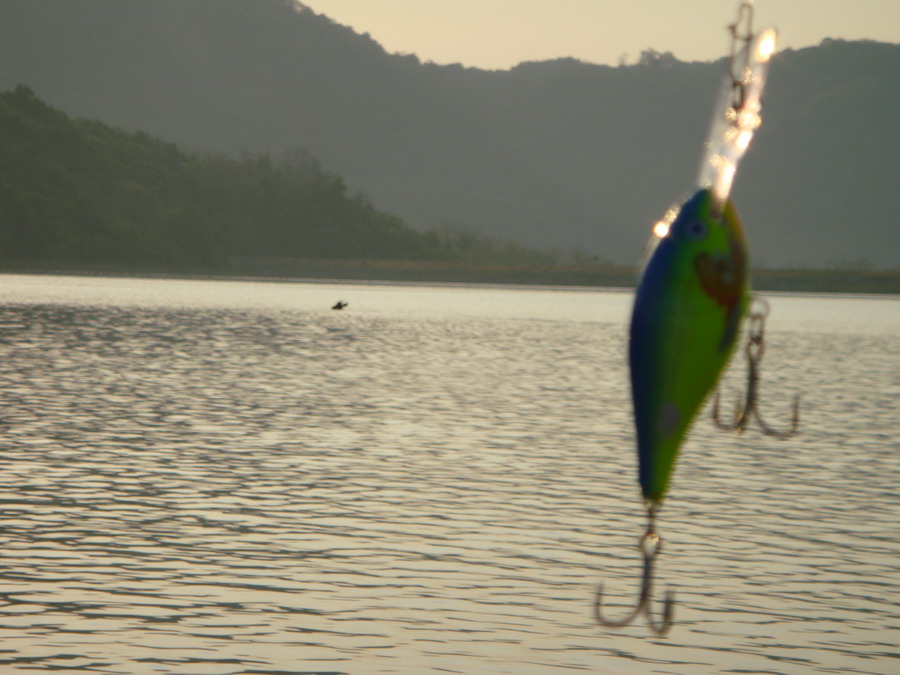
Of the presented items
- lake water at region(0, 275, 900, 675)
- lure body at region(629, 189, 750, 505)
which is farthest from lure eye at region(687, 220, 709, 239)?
lake water at region(0, 275, 900, 675)

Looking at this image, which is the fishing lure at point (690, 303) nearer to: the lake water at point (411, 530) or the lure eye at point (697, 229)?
the lure eye at point (697, 229)

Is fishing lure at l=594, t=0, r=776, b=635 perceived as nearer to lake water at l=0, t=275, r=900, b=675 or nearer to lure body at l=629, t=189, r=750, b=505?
lure body at l=629, t=189, r=750, b=505

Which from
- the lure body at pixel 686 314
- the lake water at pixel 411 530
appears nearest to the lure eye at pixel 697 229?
the lure body at pixel 686 314

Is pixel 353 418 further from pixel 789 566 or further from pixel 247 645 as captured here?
pixel 247 645

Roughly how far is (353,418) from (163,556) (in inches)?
957

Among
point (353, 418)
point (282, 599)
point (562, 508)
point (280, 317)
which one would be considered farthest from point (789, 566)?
point (280, 317)

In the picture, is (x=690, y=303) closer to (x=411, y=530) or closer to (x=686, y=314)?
(x=686, y=314)

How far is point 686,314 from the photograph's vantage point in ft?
13.9

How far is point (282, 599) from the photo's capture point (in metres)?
20.0

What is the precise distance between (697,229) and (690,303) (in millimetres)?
249

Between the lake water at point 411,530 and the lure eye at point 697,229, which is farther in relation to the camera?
the lake water at point 411,530

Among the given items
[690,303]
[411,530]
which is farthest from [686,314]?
[411,530]

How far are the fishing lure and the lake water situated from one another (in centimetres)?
1275

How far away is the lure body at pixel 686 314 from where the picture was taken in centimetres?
422
